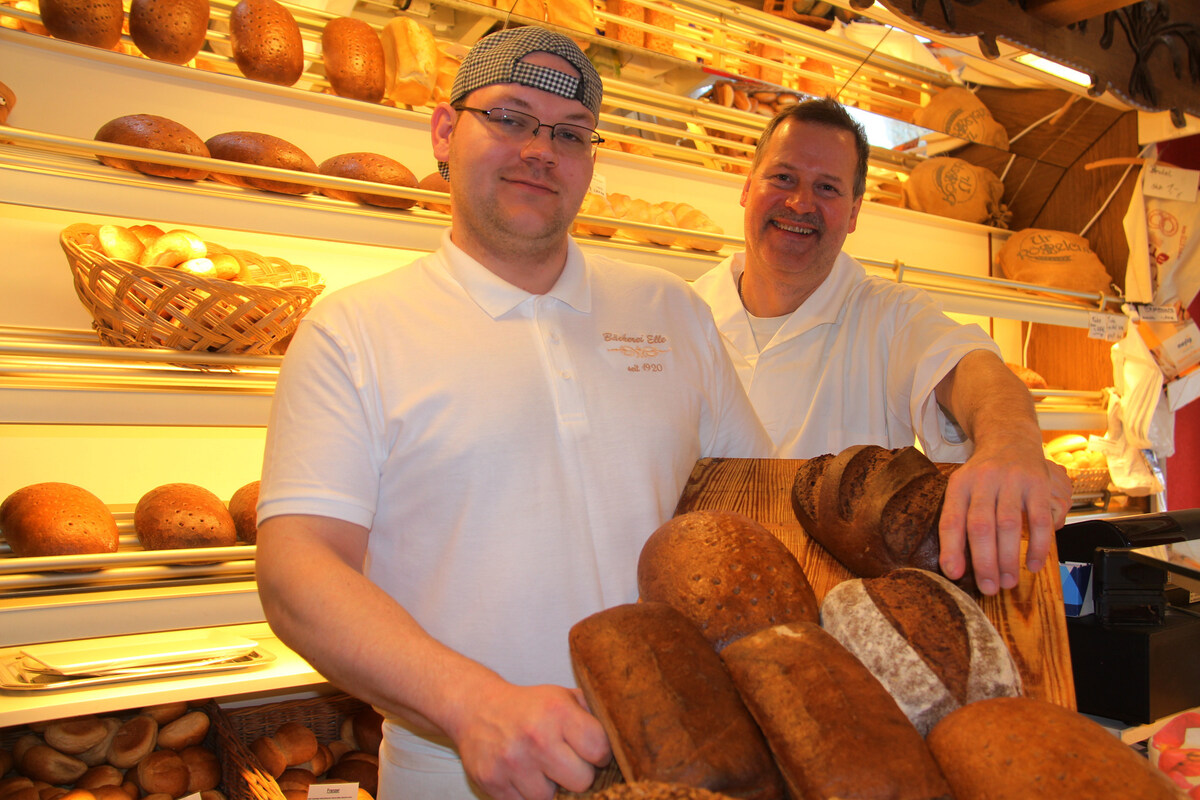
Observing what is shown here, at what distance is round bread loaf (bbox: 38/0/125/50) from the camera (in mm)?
1831

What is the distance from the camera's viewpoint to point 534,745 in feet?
2.27

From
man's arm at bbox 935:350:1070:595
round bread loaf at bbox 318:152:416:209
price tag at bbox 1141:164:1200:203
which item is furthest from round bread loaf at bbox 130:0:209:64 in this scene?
price tag at bbox 1141:164:1200:203

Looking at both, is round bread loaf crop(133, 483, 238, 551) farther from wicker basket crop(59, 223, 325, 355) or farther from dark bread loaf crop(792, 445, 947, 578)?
dark bread loaf crop(792, 445, 947, 578)

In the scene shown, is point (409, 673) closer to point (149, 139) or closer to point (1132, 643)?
point (1132, 643)

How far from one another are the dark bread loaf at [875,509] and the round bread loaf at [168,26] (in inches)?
70.3

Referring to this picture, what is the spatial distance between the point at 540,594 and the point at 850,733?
570 millimetres

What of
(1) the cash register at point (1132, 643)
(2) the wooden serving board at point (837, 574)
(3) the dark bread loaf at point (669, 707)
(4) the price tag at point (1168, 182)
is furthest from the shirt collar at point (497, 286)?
(4) the price tag at point (1168, 182)

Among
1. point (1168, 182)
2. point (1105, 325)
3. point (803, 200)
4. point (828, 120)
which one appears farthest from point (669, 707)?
point (1168, 182)

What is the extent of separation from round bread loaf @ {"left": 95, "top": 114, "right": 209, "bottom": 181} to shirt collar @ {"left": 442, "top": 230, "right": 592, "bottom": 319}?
2.27 ft

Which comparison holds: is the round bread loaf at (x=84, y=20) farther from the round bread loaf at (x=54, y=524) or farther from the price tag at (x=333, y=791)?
the price tag at (x=333, y=791)

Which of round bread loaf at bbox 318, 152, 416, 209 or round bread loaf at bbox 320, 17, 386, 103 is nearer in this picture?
round bread loaf at bbox 318, 152, 416, 209

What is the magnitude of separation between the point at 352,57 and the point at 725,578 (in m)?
1.95

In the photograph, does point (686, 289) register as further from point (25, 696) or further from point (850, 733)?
point (25, 696)

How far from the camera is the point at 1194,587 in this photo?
1.52 metres
